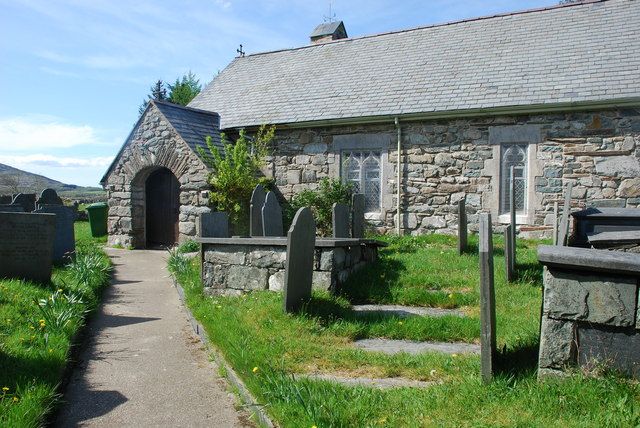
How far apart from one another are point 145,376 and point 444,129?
9.88 metres

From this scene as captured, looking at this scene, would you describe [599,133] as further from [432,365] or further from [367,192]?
[432,365]

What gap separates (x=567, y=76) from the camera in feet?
40.5

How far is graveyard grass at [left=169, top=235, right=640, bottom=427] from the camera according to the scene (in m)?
3.40

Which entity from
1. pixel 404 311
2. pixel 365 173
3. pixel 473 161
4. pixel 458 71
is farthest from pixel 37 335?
pixel 458 71

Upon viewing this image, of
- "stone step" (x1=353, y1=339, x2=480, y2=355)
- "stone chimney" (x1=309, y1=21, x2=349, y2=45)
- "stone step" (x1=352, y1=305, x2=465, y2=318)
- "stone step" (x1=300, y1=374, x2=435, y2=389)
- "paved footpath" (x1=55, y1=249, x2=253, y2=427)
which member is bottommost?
"paved footpath" (x1=55, y1=249, x2=253, y2=427)

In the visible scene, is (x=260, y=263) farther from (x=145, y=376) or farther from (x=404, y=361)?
(x=404, y=361)

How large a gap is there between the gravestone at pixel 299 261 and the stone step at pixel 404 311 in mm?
752

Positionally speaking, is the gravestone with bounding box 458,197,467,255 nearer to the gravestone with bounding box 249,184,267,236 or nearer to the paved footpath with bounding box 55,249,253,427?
the gravestone with bounding box 249,184,267,236

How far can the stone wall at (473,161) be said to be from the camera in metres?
11.6

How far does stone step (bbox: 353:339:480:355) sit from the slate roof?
321 inches

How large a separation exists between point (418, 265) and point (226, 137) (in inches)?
343

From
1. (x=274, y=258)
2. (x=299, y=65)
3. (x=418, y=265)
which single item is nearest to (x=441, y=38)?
(x=299, y=65)

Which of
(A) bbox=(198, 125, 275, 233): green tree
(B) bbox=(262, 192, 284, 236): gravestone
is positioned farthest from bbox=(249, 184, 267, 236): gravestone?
(A) bbox=(198, 125, 275, 233): green tree

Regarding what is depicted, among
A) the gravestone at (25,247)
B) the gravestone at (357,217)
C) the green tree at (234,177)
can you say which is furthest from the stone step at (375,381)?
the green tree at (234,177)
